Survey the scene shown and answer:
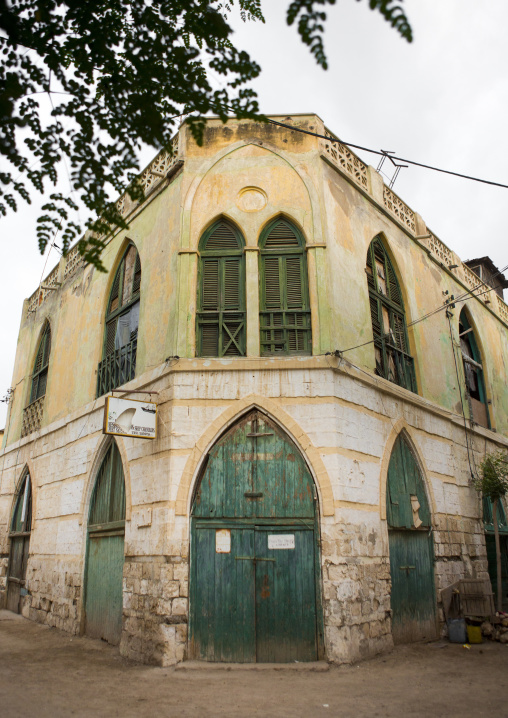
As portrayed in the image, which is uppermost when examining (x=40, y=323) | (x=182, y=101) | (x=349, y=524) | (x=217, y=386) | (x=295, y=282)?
(x=40, y=323)

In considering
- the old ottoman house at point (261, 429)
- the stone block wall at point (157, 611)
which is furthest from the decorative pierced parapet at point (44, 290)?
the stone block wall at point (157, 611)

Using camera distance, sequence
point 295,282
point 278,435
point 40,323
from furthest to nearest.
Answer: point 40,323
point 295,282
point 278,435

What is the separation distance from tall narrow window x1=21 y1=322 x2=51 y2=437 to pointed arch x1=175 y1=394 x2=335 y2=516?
6809 millimetres

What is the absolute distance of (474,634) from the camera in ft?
30.0

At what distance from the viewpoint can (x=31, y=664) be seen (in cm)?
800

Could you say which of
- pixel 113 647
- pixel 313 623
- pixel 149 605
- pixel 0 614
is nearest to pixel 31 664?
pixel 113 647

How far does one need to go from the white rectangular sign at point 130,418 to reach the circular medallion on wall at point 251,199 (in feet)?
12.5

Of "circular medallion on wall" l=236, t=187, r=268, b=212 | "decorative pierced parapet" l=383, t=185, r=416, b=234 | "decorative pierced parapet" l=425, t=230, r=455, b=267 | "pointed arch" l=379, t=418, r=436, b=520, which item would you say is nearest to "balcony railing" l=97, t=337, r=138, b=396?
"circular medallion on wall" l=236, t=187, r=268, b=212

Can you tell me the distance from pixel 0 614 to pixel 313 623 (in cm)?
854

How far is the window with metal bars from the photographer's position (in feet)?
47.0

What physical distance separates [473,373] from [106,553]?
31.8 ft

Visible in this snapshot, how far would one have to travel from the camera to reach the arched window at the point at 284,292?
356 inches

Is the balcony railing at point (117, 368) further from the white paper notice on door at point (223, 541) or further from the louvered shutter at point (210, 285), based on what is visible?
the white paper notice on door at point (223, 541)

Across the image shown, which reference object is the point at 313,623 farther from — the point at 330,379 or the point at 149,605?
the point at 330,379
